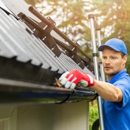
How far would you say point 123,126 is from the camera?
2643mm

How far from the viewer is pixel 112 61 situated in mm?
2779

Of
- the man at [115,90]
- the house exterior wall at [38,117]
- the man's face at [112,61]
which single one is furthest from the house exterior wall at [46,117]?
the man's face at [112,61]

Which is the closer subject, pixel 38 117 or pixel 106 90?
pixel 106 90

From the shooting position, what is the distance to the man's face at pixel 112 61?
2789mm

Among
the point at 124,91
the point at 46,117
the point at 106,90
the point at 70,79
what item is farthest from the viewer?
the point at 46,117

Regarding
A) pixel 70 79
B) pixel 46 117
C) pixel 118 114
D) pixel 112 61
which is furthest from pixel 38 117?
pixel 70 79

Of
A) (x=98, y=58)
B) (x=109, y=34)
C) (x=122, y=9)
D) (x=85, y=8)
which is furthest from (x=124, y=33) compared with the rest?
(x=98, y=58)

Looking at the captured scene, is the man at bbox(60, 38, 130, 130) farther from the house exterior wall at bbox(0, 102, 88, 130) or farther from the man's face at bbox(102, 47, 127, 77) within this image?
the house exterior wall at bbox(0, 102, 88, 130)

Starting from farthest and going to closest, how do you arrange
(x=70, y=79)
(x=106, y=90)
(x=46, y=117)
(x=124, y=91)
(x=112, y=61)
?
1. (x=46, y=117)
2. (x=112, y=61)
3. (x=124, y=91)
4. (x=106, y=90)
5. (x=70, y=79)

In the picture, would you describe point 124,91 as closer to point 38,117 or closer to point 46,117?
point 38,117

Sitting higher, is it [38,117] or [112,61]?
[112,61]

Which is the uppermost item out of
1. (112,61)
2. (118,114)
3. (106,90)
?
(112,61)

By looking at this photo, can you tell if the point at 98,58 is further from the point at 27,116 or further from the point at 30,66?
the point at 30,66

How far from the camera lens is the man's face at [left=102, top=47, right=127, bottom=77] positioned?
279cm
